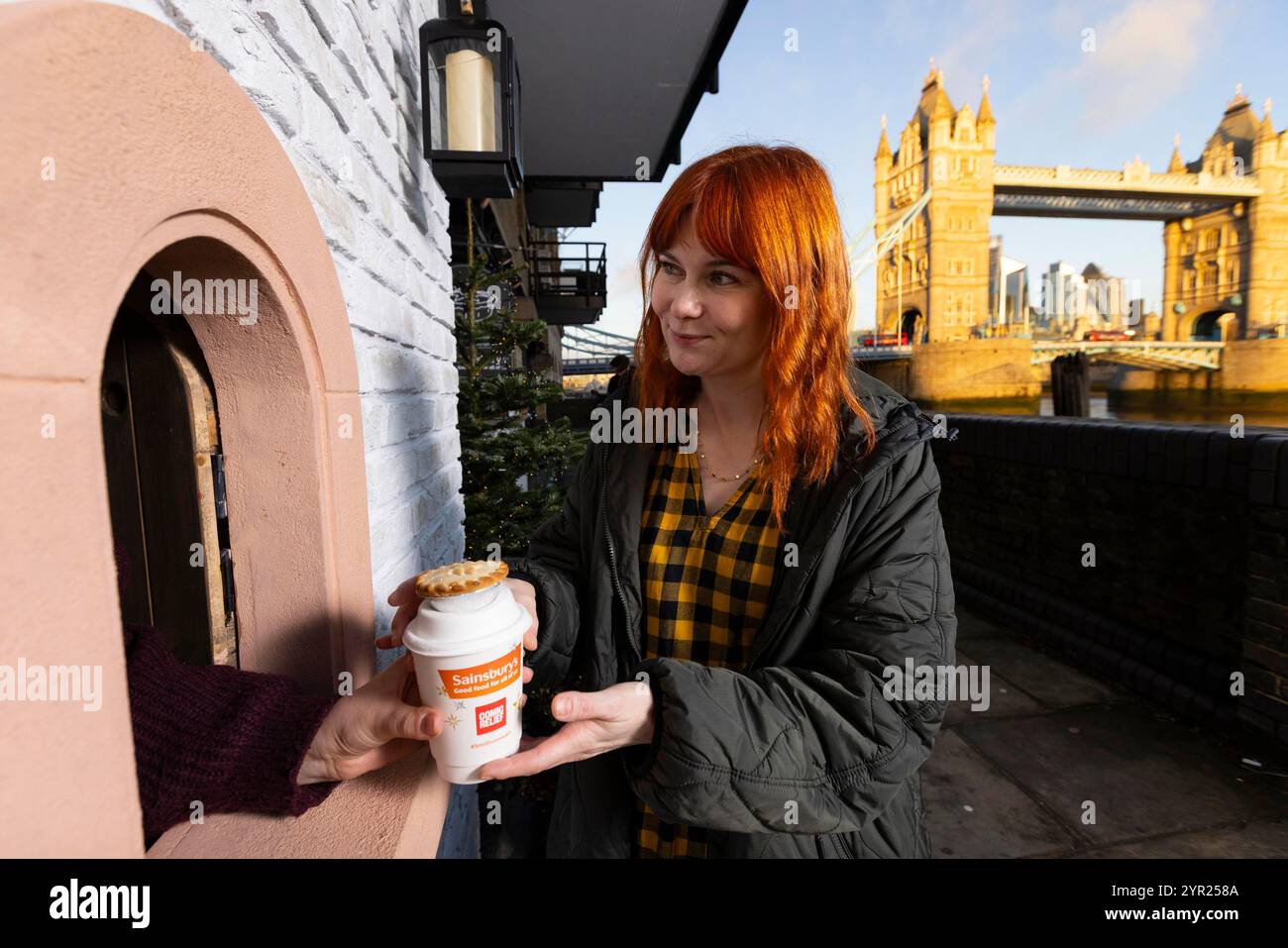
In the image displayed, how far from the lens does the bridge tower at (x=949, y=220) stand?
39312 millimetres

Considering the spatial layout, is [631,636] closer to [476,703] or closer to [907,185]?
[476,703]

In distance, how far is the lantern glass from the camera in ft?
6.66

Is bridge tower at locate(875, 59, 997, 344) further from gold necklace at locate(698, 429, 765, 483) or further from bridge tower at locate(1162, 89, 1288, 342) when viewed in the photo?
Answer: gold necklace at locate(698, 429, 765, 483)

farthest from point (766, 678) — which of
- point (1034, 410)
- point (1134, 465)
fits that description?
point (1034, 410)

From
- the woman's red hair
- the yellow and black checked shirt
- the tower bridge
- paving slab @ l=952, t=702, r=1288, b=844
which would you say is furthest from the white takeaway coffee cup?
the tower bridge

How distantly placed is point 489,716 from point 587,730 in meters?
0.16

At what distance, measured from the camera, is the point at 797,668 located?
4.05 ft

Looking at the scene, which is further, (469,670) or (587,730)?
(587,730)

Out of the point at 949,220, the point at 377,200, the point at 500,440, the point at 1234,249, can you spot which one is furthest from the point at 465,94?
the point at 1234,249

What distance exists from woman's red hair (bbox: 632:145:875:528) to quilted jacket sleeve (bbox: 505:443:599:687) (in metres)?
0.50
